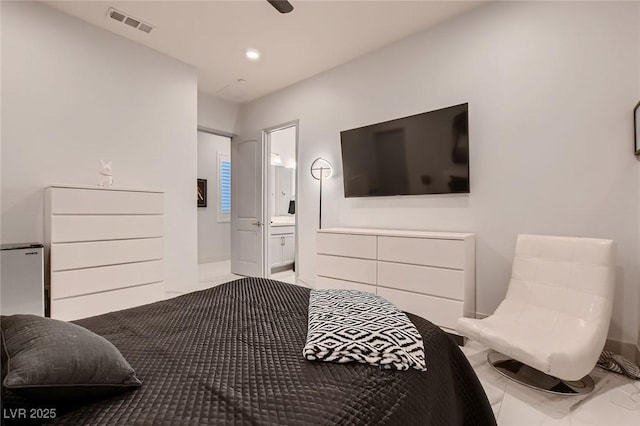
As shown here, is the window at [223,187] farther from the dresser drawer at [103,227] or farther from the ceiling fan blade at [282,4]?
the ceiling fan blade at [282,4]

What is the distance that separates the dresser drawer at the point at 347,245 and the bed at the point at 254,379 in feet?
5.18

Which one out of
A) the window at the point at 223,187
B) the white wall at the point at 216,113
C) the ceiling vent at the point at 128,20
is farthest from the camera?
the window at the point at 223,187

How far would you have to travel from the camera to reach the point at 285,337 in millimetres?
1181

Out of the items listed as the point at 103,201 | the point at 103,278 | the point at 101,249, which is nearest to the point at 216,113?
the point at 103,201

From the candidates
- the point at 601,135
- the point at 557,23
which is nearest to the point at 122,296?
the point at 601,135

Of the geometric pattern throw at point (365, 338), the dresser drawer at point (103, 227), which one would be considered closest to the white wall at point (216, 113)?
the dresser drawer at point (103, 227)

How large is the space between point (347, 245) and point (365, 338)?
2.15 meters

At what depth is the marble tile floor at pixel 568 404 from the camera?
1561mm

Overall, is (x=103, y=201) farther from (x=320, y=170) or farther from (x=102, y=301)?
(x=320, y=170)

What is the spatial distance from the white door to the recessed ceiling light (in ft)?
4.55

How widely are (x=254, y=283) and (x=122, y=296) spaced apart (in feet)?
5.65

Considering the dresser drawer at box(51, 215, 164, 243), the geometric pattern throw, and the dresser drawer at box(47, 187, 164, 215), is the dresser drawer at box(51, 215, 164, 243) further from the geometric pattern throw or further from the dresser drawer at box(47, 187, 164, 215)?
the geometric pattern throw

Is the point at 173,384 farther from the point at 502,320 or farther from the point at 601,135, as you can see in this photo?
the point at 601,135

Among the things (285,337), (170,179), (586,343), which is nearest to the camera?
(285,337)
